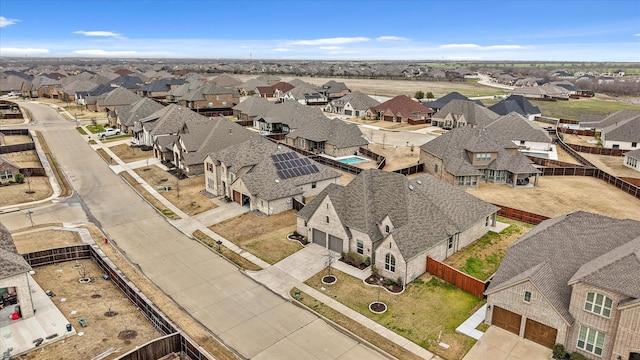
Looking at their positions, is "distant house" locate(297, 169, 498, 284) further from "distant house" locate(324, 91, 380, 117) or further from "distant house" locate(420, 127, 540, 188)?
"distant house" locate(324, 91, 380, 117)

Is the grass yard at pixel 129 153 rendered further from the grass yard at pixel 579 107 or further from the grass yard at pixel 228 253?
the grass yard at pixel 579 107

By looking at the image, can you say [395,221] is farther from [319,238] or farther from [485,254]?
[485,254]

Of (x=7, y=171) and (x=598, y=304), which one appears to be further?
(x=7, y=171)

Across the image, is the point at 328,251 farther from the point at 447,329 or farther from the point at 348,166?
the point at 348,166

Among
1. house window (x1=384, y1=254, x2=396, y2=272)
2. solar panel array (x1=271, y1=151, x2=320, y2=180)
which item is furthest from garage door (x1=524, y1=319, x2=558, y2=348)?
solar panel array (x1=271, y1=151, x2=320, y2=180)

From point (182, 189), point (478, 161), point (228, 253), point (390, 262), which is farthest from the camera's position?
point (478, 161)

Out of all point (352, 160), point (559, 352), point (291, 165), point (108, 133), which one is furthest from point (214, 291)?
point (108, 133)

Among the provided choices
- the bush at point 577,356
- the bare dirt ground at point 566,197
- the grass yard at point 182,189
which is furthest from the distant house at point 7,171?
the bush at point 577,356

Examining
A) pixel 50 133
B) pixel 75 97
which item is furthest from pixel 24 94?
pixel 50 133
